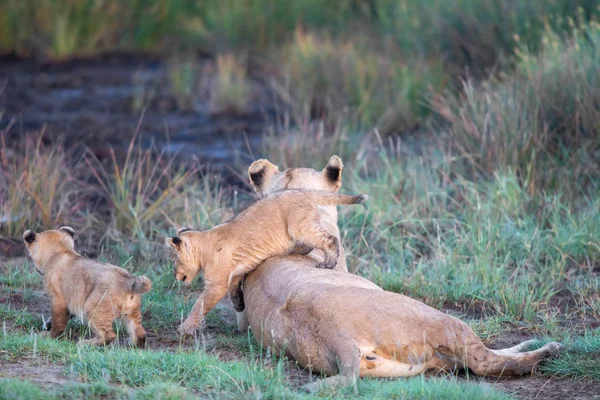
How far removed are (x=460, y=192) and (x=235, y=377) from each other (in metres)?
Result: 4.43

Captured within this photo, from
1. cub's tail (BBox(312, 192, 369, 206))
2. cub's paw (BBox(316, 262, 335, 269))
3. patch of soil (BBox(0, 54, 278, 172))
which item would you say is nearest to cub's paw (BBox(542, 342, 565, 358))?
cub's paw (BBox(316, 262, 335, 269))

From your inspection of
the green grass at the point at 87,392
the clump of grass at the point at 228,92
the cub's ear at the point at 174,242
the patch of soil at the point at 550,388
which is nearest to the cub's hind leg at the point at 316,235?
the cub's ear at the point at 174,242

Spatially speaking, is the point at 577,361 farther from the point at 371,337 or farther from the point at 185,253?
A: the point at 185,253

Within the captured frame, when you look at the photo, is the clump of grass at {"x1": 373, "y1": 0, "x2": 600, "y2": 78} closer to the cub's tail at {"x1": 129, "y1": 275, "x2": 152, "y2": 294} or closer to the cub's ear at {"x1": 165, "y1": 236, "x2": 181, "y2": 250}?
the cub's ear at {"x1": 165, "y1": 236, "x2": 181, "y2": 250}

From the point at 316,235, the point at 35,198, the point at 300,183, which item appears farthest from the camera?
the point at 35,198

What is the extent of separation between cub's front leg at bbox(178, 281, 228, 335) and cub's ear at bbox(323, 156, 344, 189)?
1145 millimetres

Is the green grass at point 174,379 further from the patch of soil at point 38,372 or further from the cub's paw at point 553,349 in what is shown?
the cub's paw at point 553,349

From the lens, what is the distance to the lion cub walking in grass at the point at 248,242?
19.8 feet

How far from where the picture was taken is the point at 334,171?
21.9ft

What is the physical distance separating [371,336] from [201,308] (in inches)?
50.5

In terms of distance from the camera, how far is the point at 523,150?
9164mm

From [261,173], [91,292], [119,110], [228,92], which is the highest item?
[261,173]

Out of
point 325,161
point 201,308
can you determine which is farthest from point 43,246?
point 325,161

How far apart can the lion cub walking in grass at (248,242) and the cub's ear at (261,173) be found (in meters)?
0.63
